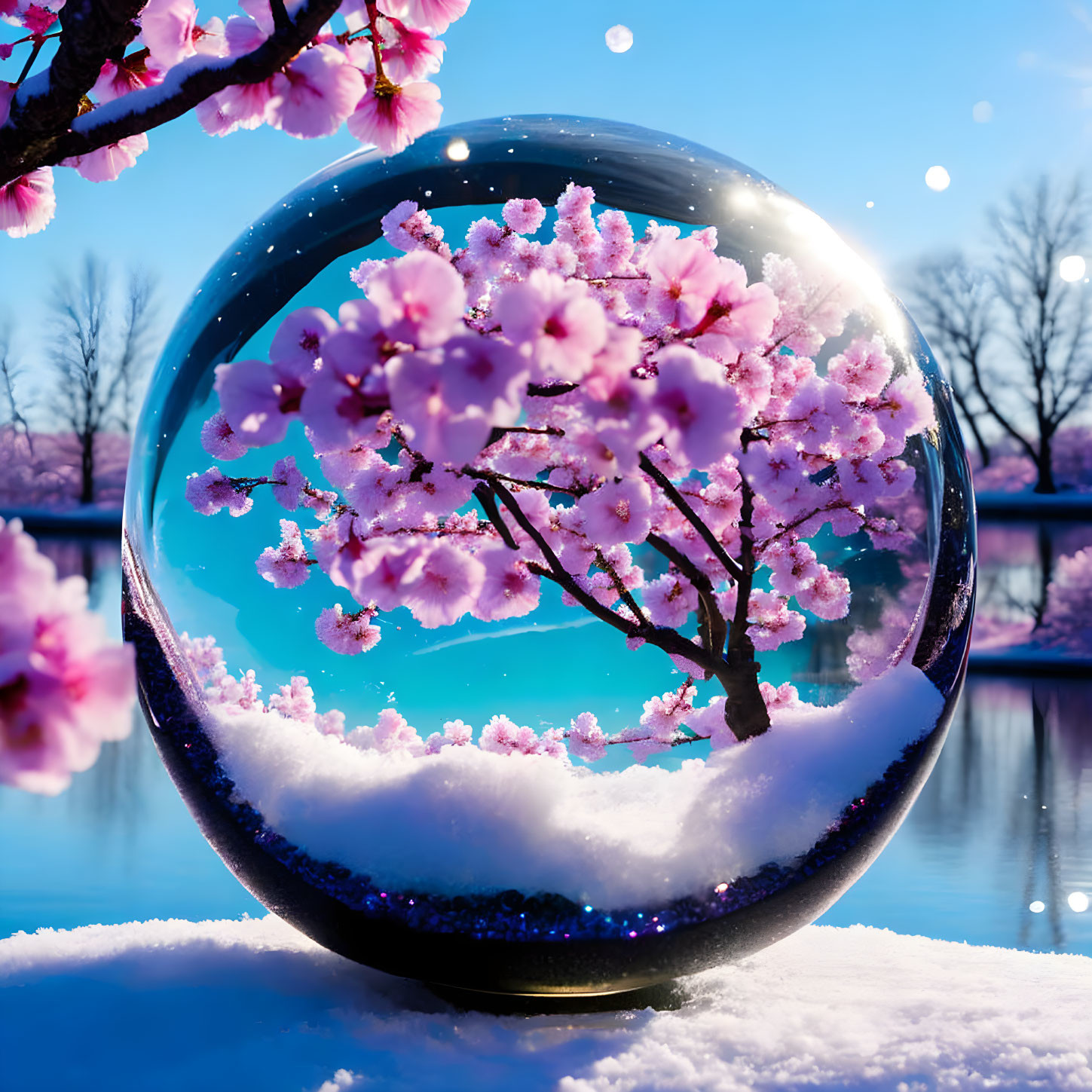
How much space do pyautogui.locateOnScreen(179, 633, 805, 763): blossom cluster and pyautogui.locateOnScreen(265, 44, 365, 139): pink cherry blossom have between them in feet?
1.63

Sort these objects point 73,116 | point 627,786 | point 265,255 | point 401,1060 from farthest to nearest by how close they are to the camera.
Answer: point 265,255 < point 627,786 < point 401,1060 < point 73,116

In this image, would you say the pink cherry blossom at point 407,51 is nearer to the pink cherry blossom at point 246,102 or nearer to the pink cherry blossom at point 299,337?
the pink cherry blossom at point 246,102

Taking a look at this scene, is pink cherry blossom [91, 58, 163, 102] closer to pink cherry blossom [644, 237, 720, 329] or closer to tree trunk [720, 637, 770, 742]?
pink cherry blossom [644, 237, 720, 329]

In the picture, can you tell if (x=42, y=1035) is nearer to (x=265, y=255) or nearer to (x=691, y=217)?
(x=265, y=255)

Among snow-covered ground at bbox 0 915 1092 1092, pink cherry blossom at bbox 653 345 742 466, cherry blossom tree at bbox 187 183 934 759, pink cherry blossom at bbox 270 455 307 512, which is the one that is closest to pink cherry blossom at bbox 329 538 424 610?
cherry blossom tree at bbox 187 183 934 759

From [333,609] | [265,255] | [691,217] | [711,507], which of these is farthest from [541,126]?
[333,609]

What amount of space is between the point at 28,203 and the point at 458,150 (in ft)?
1.33

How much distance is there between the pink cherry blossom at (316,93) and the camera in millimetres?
758

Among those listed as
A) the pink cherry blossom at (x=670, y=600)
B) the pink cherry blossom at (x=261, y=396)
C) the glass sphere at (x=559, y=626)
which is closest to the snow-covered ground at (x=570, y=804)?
the glass sphere at (x=559, y=626)

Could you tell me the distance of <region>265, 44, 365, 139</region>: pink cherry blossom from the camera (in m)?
0.76

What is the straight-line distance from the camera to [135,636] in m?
1.06

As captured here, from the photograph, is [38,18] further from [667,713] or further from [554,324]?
[667,713]

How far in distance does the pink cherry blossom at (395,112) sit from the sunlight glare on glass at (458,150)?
5.6 inches

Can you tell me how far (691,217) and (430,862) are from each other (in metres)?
0.67
